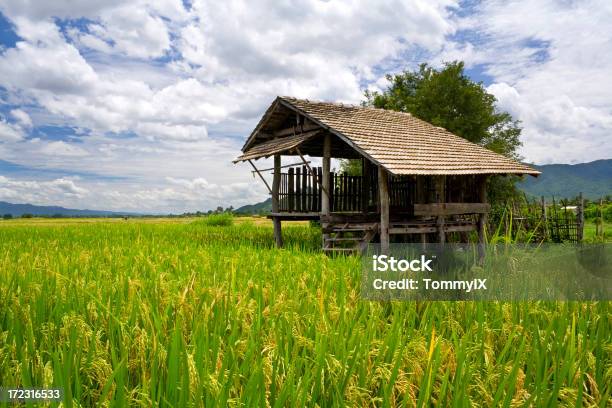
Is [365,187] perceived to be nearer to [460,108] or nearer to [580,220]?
[580,220]

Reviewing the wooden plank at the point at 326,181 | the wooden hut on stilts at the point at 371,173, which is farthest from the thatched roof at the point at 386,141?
the wooden plank at the point at 326,181

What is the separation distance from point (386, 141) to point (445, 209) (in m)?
2.37

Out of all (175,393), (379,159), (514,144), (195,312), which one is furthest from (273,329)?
(514,144)

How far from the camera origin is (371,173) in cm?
1371

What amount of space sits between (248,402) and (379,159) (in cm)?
835

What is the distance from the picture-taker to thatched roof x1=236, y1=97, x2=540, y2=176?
10406 mm

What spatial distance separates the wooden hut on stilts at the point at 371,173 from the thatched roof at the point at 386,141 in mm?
35

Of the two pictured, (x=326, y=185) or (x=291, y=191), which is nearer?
(x=326, y=185)

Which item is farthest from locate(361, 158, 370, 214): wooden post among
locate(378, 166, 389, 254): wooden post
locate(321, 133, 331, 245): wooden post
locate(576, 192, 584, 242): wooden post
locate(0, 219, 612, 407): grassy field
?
locate(0, 219, 612, 407): grassy field

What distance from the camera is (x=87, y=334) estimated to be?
2.49 m

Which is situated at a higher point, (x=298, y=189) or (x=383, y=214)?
(x=298, y=189)

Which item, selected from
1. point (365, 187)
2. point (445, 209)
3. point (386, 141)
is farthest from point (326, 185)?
point (445, 209)

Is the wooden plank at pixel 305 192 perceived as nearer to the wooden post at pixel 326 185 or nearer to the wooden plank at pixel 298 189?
the wooden plank at pixel 298 189

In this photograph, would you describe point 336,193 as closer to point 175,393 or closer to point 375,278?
point 375,278
